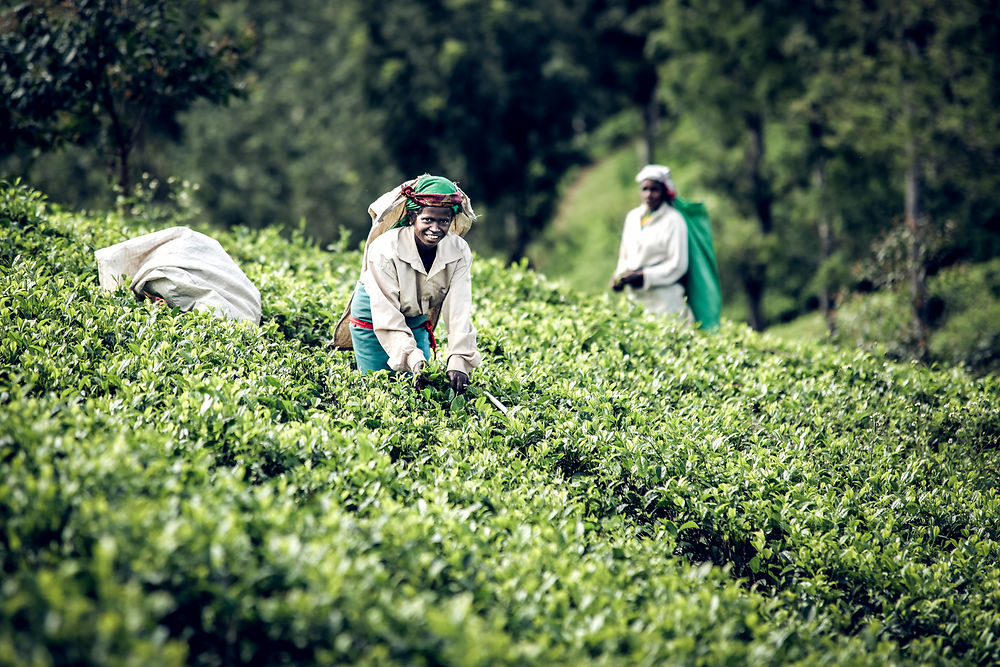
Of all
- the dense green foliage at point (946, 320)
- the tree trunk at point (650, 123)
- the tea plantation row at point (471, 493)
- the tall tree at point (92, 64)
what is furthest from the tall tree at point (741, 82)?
the tea plantation row at point (471, 493)

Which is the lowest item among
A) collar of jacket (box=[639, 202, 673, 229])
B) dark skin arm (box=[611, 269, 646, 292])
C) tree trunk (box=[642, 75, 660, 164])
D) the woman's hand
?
the woman's hand

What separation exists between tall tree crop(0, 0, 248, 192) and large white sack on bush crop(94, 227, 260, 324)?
4.02 metres

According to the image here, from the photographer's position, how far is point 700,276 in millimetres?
8297

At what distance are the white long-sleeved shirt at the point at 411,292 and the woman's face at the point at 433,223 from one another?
12 centimetres

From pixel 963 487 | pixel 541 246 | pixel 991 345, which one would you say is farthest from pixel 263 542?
pixel 541 246

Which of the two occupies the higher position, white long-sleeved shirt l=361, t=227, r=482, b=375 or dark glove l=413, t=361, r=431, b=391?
white long-sleeved shirt l=361, t=227, r=482, b=375

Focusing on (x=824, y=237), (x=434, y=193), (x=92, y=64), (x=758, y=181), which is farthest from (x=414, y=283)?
(x=758, y=181)

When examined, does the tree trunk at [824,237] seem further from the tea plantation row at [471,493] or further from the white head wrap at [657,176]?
the tea plantation row at [471,493]

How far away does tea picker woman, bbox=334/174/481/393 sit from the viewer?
16.0 ft

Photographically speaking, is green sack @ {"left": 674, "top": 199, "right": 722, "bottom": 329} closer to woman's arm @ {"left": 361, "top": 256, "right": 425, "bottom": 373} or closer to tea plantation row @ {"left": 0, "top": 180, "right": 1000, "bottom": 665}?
tea plantation row @ {"left": 0, "top": 180, "right": 1000, "bottom": 665}

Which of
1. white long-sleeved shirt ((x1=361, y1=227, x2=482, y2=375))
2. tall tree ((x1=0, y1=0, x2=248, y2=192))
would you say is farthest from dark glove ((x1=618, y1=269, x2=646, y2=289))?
tall tree ((x1=0, y1=0, x2=248, y2=192))

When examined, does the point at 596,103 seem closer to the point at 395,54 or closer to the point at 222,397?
the point at 395,54

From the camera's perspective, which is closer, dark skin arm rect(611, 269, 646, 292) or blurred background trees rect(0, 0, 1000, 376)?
dark skin arm rect(611, 269, 646, 292)

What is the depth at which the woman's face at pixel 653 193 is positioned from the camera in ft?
26.7
